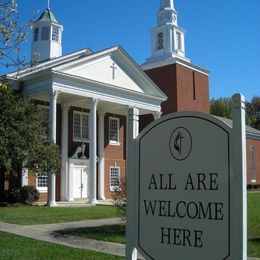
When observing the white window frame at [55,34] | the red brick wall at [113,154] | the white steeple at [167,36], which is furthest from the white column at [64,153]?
the white steeple at [167,36]

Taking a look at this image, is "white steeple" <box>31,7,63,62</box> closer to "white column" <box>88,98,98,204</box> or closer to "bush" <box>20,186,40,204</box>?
"white column" <box>88,98,98,204</box>

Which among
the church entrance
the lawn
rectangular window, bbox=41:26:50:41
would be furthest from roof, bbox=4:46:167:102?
the lawn

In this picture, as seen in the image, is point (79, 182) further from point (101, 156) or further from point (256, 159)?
point (256, 159)

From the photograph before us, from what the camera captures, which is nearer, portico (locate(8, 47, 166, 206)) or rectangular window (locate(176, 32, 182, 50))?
portico (locate(8, 47, 166, 206))

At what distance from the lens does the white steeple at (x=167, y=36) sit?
4772cm

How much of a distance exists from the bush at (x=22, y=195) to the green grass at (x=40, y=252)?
17.5 m

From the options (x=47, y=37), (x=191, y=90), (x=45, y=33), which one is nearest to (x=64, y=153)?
(x=47, y=37)

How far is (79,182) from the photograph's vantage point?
35438 mm

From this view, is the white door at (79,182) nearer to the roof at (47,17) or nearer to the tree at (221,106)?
the roof at (47,17)

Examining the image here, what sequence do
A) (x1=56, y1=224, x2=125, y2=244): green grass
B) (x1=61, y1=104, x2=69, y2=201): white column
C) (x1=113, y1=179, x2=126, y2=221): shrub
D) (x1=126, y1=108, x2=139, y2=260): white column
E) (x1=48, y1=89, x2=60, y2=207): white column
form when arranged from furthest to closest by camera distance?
(x1=61, y1=104, x2=69, y2=201): white column, (x1=48, y1=89, x2=60, y2=207): white column, (x1=113, y1=179, x2=126, y2=221): shrub, (x1=56, y1=224, x2=125, y2=244): green grass, (x1=126, y1=108, x2=139, y2=260): white column

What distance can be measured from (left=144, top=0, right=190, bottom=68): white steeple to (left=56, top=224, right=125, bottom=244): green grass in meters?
33.4

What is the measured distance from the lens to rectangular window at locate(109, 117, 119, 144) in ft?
125

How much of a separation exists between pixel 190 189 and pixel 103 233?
33.6ft

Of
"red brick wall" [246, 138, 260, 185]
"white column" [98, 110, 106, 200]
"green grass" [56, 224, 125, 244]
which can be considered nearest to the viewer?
"green grass" [56, 224, 125, 244]
